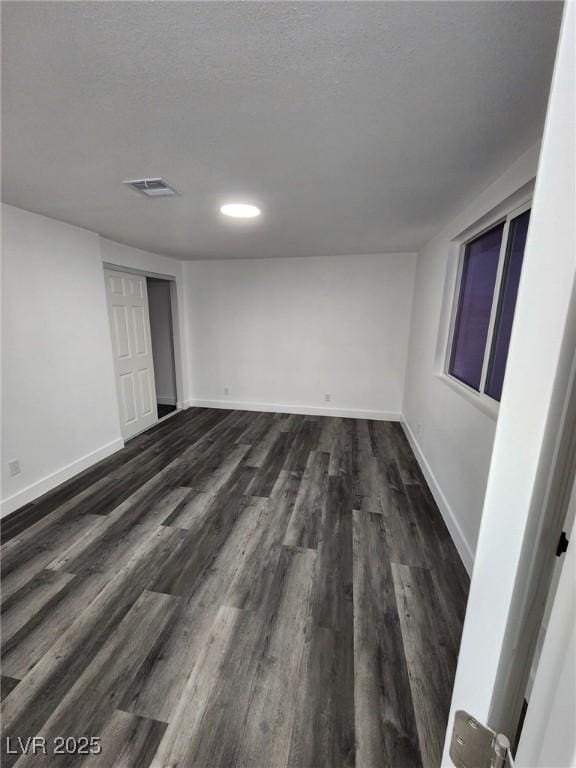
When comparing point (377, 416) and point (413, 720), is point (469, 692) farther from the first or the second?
point (377, 416)

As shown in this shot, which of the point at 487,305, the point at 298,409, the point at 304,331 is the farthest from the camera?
the point at 298,409

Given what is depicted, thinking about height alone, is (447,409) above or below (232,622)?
above

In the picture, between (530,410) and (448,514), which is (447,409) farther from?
(530,410)

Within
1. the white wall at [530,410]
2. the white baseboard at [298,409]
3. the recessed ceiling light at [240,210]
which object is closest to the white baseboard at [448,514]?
the white baseboard at [298,409]

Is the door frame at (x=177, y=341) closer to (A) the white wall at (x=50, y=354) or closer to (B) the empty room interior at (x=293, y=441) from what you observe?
(B) the empty room interior at (x=293, y=441)

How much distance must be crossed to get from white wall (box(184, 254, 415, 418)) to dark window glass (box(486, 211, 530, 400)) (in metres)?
2.34

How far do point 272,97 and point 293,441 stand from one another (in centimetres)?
318

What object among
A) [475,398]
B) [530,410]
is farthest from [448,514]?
[530,410]

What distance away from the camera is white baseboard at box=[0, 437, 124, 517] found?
2443mm

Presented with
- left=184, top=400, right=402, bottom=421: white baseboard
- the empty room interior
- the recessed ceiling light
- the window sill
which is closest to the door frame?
left=184, top=400, right=402, bottom=421: white baseboard

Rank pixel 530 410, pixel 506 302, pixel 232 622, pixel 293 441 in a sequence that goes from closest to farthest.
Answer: pixel 530 410, pixel 232 622, pixel 506 302, pixel 293 441

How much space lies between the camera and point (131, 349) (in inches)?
152

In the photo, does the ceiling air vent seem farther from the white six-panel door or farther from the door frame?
the door frame

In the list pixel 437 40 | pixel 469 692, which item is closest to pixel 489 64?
pixel 437 40
